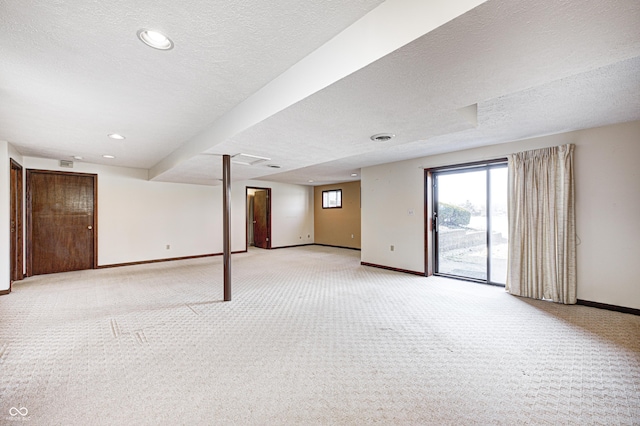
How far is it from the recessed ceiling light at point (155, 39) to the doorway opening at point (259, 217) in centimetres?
697

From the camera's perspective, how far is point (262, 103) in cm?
235

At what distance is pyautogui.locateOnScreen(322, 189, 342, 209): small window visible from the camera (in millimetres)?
9469

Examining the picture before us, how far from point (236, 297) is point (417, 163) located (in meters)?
4.05

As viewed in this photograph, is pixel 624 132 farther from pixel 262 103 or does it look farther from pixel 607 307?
pixel 262 103

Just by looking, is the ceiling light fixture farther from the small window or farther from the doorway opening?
the small window

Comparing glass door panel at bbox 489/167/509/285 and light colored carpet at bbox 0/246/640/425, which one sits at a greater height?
glass door panel at bbox 489/167/509/285

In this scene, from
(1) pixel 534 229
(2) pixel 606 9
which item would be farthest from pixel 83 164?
(1) pixel 534 229

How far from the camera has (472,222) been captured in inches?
190

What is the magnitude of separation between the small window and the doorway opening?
2060mm

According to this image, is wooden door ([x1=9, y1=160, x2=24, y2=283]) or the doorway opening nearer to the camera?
wooden door ([x1=9, y1=160, x2=24, y2=283])

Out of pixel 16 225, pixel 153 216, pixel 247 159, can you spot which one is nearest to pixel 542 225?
pixel 247 159

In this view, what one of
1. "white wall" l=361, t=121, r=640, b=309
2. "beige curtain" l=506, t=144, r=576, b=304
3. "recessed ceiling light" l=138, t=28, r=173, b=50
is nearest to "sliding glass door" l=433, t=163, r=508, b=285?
"beige curtain" l=506, t=144, r=576, b=304

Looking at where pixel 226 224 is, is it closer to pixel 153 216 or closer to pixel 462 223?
pixel 153 216

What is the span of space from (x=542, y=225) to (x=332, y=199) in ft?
21.4
